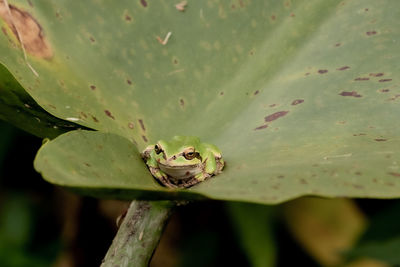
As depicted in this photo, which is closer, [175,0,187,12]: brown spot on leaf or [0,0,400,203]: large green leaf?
[0,0,400,203]: large green leaf

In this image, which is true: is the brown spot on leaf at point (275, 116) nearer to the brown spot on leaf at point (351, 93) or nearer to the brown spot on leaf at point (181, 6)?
the brown spot on leaf at point (351, 93)

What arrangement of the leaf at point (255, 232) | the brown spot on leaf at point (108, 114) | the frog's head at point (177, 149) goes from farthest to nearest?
the leaf at point (255, 232)
the frog's head at point (177, 149)
the brown spot on leaf at point (108, 114)

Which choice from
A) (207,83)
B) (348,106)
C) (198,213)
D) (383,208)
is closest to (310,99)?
(348,106)

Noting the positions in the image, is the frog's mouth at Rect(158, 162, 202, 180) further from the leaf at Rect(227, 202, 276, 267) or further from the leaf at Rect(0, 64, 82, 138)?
the leaf at Rect(227, 202, 276, 267)

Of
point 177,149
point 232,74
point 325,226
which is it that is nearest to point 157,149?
point 177,149

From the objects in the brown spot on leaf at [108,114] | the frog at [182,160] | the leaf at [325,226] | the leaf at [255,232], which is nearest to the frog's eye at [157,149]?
the frog at [182,160]

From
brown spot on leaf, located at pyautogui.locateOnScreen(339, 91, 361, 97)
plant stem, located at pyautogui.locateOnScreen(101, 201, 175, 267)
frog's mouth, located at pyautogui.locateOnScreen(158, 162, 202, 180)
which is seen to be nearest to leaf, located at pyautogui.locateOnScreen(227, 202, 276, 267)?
frog's mouth, located at pyautogui.locateOnScreen(158, 162, 202, 180)

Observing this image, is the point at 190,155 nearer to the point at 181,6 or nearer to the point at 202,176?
the point at 202,176
